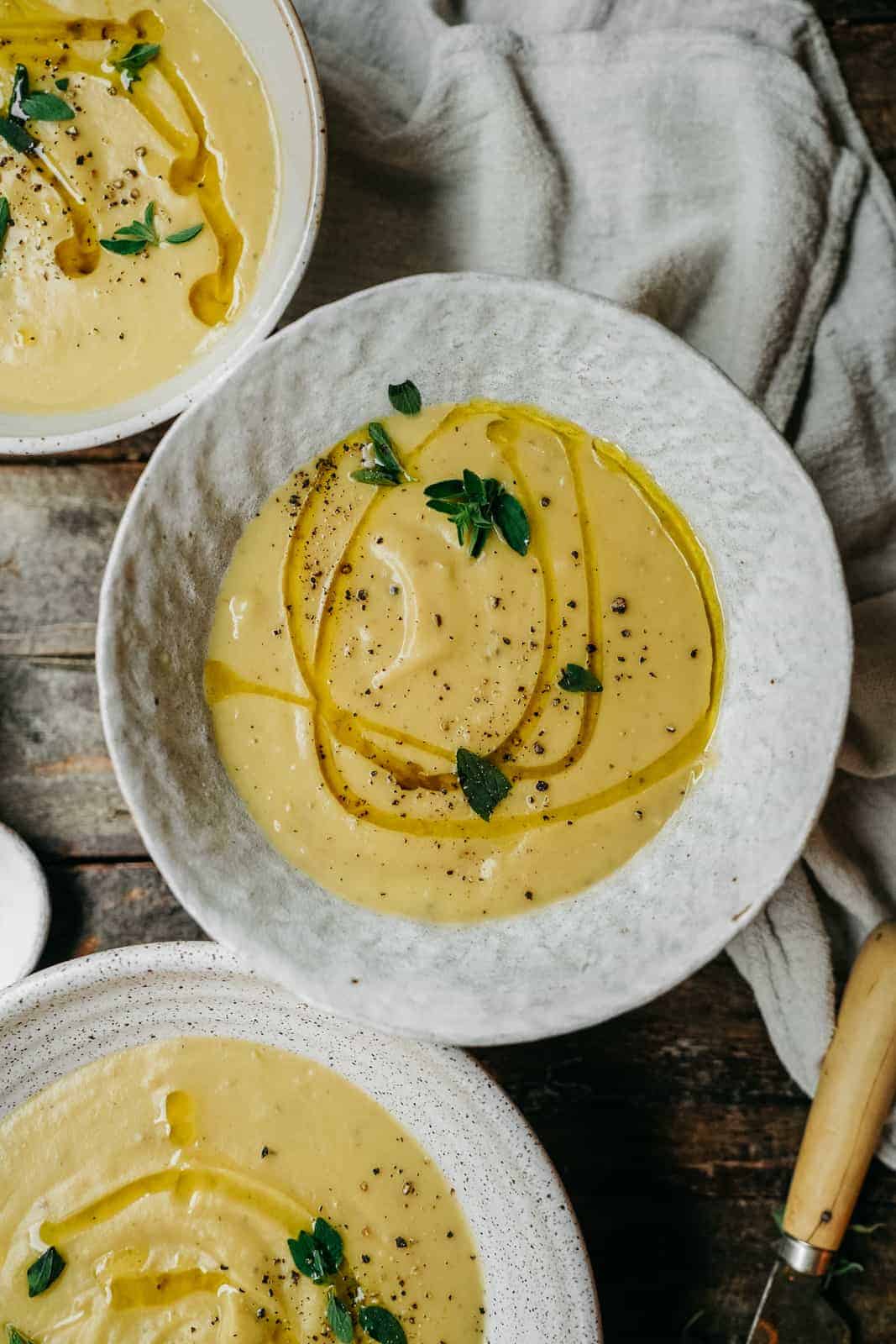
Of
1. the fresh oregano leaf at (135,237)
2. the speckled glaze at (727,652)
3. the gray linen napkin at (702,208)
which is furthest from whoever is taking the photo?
the gray linen napkin at (702,208)

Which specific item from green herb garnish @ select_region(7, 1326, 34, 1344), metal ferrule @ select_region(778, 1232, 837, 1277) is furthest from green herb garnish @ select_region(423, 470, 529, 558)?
green herb garnish @ select_region(7, 1326, 34, 1344)

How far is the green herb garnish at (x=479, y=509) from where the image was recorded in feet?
3.77

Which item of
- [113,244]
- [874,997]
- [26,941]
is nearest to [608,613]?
[874,997]

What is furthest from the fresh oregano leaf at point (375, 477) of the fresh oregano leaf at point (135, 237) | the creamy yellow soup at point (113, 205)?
the fresh oregano leaf at point (135, 237)

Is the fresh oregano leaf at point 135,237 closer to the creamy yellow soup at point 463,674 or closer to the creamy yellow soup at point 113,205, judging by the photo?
the creamy yellow soup at point 113,205

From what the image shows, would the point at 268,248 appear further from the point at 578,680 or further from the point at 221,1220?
the point at 221,1220

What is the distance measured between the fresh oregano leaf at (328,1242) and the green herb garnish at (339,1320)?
4 centimetres

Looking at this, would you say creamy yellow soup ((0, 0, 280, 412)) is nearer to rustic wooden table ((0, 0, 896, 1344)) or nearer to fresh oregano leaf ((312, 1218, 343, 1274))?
rustic wooden table ((0, 0, 896, 1344))

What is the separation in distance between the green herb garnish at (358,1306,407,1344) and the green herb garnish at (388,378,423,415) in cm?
97

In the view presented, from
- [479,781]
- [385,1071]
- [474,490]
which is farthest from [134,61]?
[385,1071]

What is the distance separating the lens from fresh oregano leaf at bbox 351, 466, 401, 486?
1.18 metres

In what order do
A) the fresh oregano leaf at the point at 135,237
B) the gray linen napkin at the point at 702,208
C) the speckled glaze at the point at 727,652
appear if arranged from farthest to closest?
the gray linen napkin at the point at 702,208 → the fresh oregano leaf at the point at 135,237 → the speckled glaze at the point at 727,652

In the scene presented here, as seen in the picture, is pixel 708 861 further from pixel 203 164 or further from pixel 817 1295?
pixel 203 164

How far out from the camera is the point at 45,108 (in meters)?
1.26
